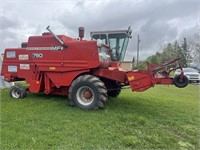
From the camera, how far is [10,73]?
804 centimetres

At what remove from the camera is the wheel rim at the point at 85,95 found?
20.5 ft

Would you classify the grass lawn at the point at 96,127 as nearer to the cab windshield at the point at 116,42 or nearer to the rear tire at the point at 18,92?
the rear tire at the point at 18,92

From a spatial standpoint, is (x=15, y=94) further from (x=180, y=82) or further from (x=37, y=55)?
(x=180, y=82)

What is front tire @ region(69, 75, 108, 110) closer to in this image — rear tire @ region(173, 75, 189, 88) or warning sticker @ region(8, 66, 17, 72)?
rear tire @ region(173, 75, 189, 88)

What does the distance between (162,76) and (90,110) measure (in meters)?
2.11

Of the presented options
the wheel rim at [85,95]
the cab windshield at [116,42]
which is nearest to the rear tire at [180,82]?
the wheel rim at [85,95]

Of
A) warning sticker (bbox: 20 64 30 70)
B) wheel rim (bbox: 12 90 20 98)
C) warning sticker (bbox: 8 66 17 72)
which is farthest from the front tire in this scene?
warning sticker (bbox: 8 66 17 72)

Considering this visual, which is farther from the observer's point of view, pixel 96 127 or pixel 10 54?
pixel 10 54

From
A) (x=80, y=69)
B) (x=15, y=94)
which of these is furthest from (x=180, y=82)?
(x=15, y=94)

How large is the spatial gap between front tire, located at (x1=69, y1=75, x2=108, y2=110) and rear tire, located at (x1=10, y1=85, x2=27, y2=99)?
2.12 m

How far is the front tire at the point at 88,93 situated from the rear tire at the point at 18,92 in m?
2.12

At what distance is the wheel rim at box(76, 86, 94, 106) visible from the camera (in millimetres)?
6242

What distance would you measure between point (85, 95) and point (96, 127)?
1829 mm

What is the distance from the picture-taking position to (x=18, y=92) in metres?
7.65
